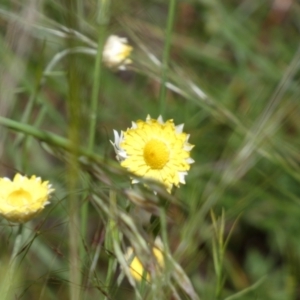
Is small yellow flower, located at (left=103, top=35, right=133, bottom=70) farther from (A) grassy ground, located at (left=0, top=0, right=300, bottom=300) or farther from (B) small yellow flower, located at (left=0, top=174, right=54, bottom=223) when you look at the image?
(B) small yellow flower, located at (left=0, top=174, right=54, bottom=223)

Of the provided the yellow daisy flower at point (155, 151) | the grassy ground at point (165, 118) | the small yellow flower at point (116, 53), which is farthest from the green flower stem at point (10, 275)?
the small yellow flower at point (116, 53)

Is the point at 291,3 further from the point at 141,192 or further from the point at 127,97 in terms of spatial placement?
the point at 141,192

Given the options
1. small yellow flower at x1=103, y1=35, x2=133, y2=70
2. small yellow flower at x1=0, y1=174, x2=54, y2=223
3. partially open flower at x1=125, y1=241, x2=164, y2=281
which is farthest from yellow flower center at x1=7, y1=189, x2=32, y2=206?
small yellow flower at x1=103, y1=35, x2=133, y2=70

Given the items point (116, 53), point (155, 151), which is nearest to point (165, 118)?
point (116, 53)

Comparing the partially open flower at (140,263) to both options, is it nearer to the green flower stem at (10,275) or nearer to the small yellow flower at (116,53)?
the green flower stem at (10,275)

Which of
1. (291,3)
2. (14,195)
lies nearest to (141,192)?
(14,195)

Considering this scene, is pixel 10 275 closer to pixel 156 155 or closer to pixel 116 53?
pixel 156 155

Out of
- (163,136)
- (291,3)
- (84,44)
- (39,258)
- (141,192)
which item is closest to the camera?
(141,192)
